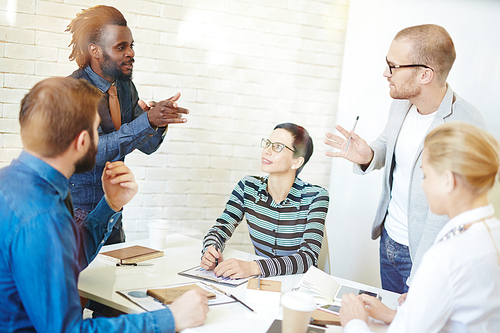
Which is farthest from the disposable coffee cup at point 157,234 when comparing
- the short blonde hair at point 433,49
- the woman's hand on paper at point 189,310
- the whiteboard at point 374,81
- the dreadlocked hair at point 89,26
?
the whiteboard at point 374,81

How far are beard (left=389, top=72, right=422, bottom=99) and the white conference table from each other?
2.80 ft

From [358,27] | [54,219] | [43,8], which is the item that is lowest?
[54,219]

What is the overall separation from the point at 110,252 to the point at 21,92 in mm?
1351

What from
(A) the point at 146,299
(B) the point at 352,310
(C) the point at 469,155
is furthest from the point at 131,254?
(C) the point at 469,155

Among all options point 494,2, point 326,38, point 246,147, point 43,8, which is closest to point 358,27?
point 326,38

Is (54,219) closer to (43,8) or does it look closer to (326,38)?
(43,8)

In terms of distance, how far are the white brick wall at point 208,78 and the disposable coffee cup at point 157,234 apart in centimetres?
107

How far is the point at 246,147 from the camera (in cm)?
307

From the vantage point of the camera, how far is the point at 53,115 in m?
1.02

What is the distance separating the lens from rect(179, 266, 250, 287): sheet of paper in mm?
1526

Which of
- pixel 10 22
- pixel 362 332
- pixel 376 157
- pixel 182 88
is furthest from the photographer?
pixel 182 88

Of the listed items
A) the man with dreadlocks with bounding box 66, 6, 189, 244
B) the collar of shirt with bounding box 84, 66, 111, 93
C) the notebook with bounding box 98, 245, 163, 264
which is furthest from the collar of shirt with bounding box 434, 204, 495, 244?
the collar of shirt with bounding box 84, 66, 111, 93

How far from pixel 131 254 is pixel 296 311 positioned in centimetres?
87

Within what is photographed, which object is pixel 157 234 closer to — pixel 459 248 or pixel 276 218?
pixel 276 218
